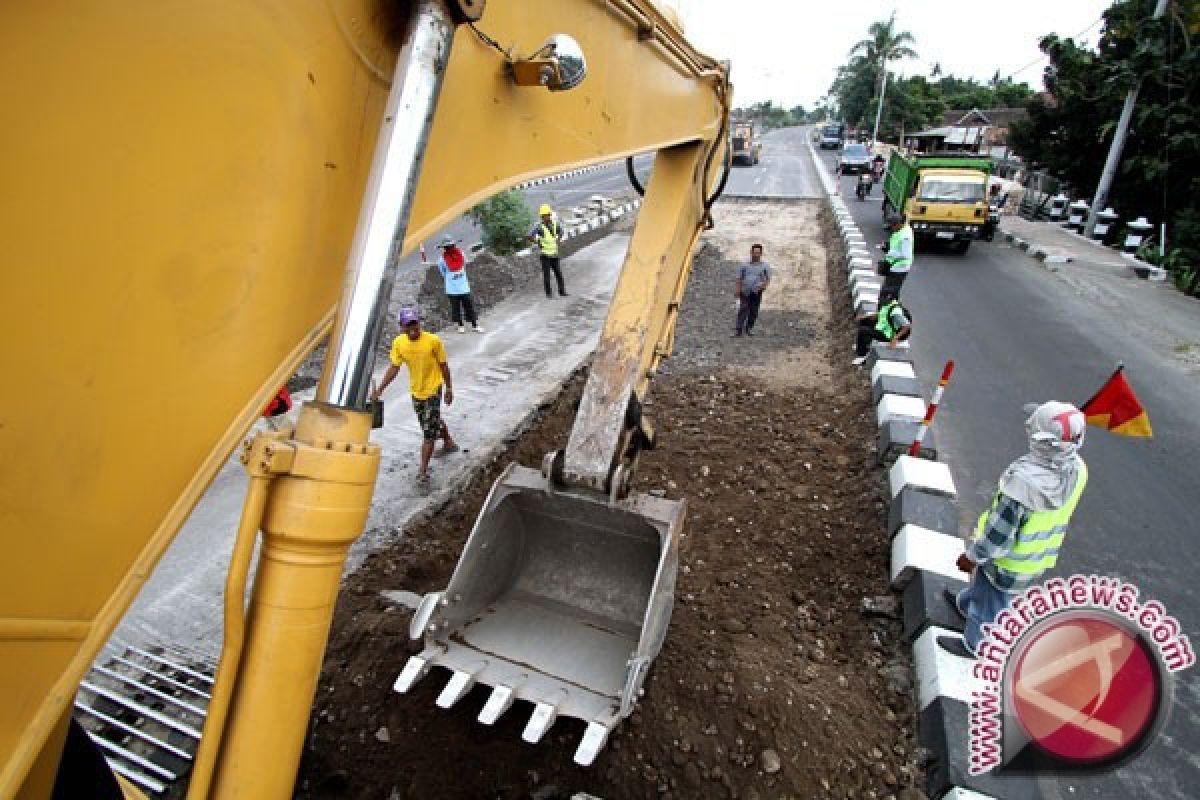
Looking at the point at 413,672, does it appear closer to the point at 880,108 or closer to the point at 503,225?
the point at 503,225

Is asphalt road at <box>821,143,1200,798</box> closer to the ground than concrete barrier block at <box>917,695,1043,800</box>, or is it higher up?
higher up

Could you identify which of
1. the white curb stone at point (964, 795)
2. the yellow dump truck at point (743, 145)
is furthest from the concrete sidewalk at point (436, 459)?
the yellow dump truck at point (743, 145)

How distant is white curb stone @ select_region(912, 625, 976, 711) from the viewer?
3.40 m

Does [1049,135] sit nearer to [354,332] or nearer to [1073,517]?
[1073,517]

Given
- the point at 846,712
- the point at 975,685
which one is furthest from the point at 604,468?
the point at 975,685

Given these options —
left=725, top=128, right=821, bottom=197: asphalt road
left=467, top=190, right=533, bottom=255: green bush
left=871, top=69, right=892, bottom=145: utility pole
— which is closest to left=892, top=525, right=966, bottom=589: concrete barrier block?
left=467, top=190, right=533, bottom=255: green bush

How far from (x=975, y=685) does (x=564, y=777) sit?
7.15 feet

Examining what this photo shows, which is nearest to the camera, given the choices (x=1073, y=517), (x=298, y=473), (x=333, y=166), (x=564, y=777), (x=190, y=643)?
(x=298, y=473)

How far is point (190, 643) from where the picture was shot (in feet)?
12.9

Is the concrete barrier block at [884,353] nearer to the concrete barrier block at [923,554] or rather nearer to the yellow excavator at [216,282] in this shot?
the concrete barrier block at [923,554]

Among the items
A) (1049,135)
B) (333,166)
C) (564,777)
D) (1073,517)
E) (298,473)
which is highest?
(1049,135)

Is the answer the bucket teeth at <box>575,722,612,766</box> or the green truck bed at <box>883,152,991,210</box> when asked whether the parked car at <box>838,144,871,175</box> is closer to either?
the green truck bed at <box>883,152,991,210</box>

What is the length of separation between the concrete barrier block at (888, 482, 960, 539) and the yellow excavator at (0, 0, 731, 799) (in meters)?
3.96

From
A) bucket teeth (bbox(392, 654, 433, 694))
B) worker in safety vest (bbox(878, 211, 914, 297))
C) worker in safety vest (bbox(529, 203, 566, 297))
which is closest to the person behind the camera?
bucket teeth (bbox(392, 654, 433, 694))
